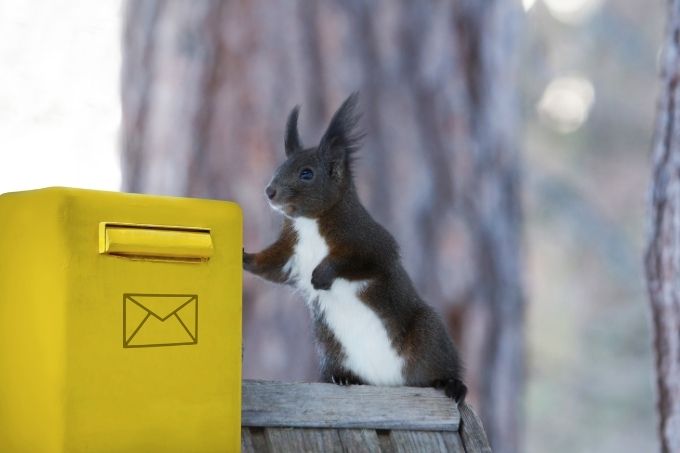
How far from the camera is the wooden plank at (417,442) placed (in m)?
1.27

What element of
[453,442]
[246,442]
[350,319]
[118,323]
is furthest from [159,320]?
[453,442]

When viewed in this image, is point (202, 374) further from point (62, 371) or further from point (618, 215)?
point (618, 215)

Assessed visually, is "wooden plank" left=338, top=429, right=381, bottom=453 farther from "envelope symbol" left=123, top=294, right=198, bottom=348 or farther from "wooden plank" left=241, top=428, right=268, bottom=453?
"envelope symbol" left=123, top=294, right=198, bottom=348

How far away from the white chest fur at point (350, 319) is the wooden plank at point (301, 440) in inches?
4.4

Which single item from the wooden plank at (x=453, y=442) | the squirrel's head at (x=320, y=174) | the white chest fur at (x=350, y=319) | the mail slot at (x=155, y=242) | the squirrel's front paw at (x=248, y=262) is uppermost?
the squirrel's head at (x=320, y=174)

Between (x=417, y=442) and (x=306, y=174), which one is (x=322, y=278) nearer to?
(x=306, y=174)

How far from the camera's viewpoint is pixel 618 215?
4172mm

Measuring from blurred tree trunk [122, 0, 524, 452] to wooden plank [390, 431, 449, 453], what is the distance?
21.8 inches

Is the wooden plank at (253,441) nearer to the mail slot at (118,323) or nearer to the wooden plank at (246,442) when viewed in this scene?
the wooden plank at (246,442)

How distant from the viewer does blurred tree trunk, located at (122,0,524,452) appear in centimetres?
187

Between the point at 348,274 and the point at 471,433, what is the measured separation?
0.27 metres

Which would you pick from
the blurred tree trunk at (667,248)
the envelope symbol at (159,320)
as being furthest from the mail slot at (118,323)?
the blurred tree trunk at (667,248)

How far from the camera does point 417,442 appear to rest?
4.21ft

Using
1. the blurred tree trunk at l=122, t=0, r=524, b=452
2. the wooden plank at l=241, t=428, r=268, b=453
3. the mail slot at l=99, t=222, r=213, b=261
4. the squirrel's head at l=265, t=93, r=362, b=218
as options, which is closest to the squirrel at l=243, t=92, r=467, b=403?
the squirrel's head at l=265, t=93, r=362, b=218
